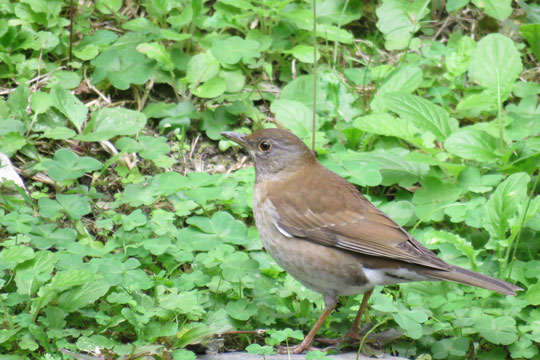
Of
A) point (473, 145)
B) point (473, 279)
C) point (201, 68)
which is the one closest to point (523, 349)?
point (473, 279)

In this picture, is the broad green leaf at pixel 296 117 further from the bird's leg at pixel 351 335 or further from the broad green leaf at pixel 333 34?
the bird's leg at pixel 351 335

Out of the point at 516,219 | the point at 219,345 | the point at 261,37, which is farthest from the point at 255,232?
the point at 261,37

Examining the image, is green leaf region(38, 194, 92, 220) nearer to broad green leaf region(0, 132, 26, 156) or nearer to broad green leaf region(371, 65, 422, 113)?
broad green leaf region(0, 132, 26, 156)

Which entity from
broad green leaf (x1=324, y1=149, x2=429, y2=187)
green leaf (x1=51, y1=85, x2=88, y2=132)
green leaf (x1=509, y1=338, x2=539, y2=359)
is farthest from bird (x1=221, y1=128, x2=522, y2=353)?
green leaf (x1=51, y1=85, x2=88, y2=132)

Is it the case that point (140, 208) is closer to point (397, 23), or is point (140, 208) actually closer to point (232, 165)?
point (232, 165)

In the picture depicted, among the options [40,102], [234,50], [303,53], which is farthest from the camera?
[303,53]

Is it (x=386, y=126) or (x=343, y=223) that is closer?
(x=343, y=223)

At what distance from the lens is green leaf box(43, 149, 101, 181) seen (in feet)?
20.2

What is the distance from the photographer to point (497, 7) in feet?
27.5

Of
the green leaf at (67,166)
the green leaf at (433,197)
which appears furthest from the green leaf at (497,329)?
the green leaf at (67,166)

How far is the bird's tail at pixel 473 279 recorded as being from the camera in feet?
16.4

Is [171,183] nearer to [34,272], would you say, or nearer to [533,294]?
[34,272]

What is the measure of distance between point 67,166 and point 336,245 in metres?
2.30

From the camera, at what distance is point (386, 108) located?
751 cm
